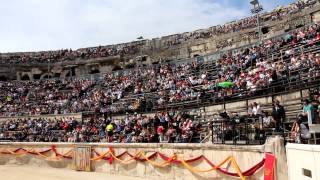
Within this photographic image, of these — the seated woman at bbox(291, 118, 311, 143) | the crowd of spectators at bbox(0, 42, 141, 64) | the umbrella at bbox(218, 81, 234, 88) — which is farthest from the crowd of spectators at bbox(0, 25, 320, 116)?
the crowd of spectators at bbox(0, 42, 141, 64)

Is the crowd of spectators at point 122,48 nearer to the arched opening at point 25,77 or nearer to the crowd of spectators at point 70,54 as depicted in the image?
the crowd of spectators at point 70,54

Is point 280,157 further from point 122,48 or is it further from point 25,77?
point 25,77

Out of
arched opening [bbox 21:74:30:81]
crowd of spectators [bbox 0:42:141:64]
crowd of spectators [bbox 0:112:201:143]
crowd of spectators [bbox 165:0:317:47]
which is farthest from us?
arched opening [bbox 21:74:30:81]

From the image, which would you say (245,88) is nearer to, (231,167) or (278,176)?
(231,167)

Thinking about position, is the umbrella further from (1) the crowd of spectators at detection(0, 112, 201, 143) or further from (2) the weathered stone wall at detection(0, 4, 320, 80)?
(2) the weathered stone wall at detection(0, 4, 320, 80)

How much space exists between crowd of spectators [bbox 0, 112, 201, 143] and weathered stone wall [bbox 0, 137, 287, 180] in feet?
2.10

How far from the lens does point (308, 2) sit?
42.5 meters

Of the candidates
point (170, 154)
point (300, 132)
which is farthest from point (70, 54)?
point (300, 132)

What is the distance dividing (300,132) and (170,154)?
9.03 meters

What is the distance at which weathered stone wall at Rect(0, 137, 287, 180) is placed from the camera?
15211 millimetres

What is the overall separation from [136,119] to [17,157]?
31.6 ft

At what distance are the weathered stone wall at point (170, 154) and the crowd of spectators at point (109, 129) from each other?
2.10 ft

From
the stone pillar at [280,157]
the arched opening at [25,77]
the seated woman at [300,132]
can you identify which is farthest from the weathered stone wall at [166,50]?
the stone pillar at [280,157]

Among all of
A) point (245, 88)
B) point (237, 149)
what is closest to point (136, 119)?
point (245, 88)
